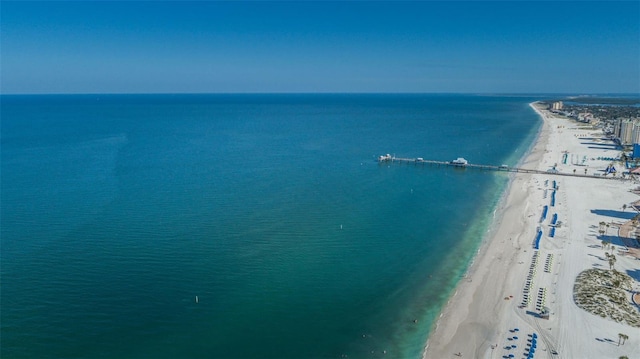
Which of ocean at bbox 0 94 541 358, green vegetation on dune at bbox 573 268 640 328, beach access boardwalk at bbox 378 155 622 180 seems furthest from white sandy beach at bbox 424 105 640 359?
beach access boardwalk at bbox 378 155 622 180

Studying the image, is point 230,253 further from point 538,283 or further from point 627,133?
point 627,133

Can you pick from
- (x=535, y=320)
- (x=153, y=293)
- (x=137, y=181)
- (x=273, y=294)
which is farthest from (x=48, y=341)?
(x=137, y=181)

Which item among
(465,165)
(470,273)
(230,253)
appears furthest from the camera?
(465,165)

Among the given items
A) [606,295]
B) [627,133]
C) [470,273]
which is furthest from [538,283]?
[627,133]

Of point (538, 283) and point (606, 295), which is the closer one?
point (606, 295)

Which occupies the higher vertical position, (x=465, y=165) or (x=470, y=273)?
(x=465, y=165)

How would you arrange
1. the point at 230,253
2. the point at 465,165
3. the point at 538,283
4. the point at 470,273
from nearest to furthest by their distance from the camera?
the point at 538,283, the point at 470,273, the point at 230,253, the point at 465,165

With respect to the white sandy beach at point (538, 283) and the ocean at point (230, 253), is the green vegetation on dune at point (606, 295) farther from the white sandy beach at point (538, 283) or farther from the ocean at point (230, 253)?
the ocean at point (230, 253)

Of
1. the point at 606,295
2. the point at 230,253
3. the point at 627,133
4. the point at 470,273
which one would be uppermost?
the point at 627,133
